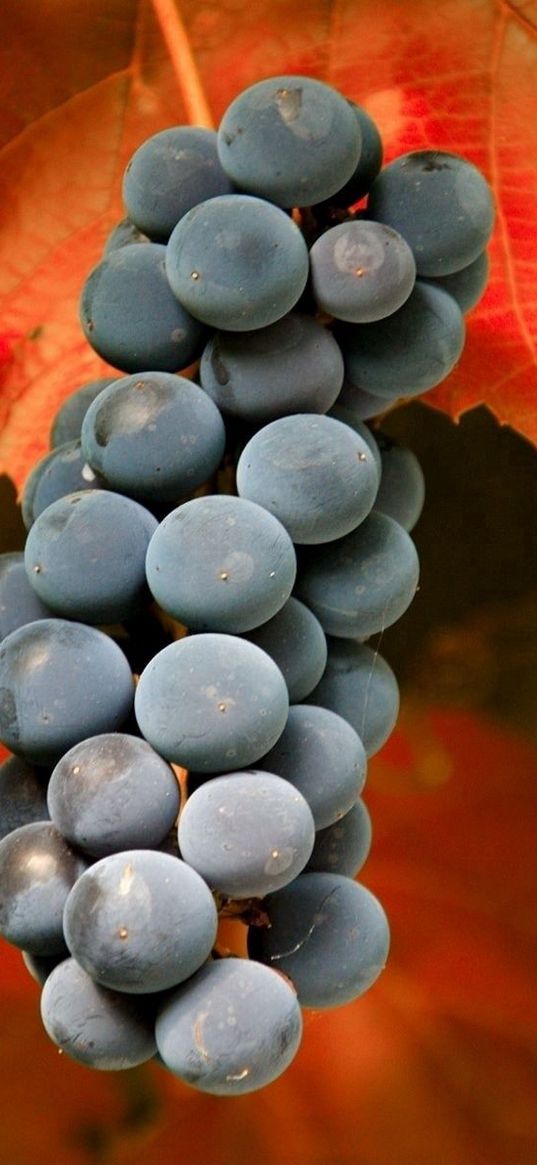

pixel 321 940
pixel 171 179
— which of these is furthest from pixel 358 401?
pixel 321 940

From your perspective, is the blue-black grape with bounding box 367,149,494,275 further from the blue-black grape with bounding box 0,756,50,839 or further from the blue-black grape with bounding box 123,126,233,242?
the blue-black grape with bounding box 0,756,50,839

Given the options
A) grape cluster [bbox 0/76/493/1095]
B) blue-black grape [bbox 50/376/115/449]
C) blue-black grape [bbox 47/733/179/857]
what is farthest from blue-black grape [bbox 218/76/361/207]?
blue-black grape [bbox 47/733/179/857]

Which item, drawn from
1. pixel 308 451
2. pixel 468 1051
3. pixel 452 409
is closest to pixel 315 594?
pixel 308 451

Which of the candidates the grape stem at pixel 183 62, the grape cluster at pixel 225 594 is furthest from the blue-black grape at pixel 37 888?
the grape stem at pixel 183 62

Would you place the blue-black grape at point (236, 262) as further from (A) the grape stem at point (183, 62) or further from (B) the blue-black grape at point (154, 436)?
(A) the grape stem at point (183, 62)

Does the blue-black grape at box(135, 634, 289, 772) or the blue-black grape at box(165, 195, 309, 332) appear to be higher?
the blue-black grape at box(165, 195, 309, 332)

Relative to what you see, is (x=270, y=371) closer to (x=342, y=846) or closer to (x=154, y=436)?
(x=154, y=436)
